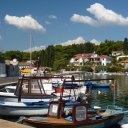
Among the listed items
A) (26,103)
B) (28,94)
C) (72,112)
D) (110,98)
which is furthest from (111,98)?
(72,112)

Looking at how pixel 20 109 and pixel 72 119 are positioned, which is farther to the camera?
pixel 20 109

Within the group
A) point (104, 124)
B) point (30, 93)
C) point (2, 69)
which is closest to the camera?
point (104, 124)

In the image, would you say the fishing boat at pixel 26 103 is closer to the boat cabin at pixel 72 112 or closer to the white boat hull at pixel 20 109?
the white boat hull at pixel 20 109

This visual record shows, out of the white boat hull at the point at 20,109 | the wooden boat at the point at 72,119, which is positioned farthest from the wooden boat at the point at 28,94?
the wooden boat at the point at 72,119

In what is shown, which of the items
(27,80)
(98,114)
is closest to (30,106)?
(27,80)

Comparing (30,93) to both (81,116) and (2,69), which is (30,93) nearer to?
(81,116)

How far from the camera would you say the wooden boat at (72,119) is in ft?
70.3

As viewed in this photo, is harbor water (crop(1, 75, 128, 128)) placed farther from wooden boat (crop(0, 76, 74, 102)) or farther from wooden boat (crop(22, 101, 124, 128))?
wooden boat (crop(22, 101, 124, 128))

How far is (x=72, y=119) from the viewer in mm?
21750

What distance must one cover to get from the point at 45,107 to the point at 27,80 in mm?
4283

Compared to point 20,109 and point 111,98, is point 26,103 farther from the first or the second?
point 111,98

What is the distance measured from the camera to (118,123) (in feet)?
85.5

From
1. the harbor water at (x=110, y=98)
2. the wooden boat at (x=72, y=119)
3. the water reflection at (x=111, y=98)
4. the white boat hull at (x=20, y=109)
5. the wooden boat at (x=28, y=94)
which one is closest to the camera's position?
the wooden boat at (x=72, y=119)

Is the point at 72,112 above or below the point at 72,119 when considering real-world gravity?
above
